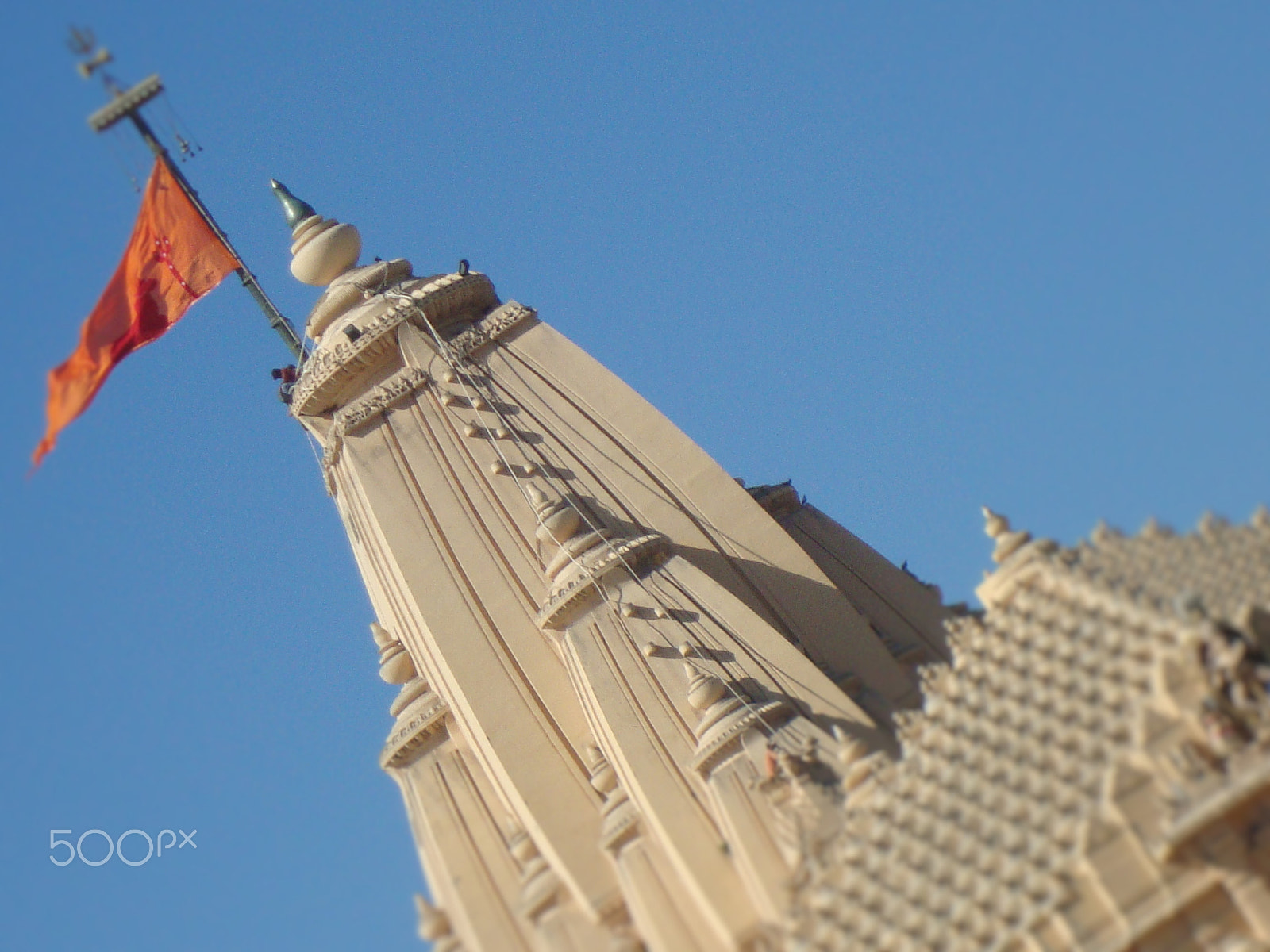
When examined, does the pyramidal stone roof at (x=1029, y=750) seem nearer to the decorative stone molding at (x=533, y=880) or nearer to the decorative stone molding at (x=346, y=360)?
the decorative stone molding at (x=533, y=880)

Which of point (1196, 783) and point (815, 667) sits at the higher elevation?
point (815, 667)

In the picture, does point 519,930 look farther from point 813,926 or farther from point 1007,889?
point 1007,889

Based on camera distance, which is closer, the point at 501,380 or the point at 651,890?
the point at 651,890

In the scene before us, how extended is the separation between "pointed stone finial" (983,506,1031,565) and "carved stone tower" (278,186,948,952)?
9.32 feet

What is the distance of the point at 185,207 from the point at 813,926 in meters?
21.5

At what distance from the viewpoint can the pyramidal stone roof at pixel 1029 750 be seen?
1761 cm

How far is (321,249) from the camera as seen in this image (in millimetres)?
32531

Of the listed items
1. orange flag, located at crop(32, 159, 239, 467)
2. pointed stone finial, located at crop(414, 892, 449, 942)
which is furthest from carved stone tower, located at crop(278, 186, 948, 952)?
orange flag, located at crop(32, 159, 239, 467)

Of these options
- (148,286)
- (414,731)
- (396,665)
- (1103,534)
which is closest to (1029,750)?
(1103,534)

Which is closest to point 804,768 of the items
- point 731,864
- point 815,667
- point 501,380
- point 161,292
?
point 731,864

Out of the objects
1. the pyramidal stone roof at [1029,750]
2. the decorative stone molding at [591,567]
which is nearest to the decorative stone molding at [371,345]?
the decorative stone molding at [591,567]

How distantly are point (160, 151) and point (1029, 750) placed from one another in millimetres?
22417

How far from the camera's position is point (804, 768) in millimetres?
22375

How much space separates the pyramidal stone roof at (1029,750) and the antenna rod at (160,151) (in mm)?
17780
